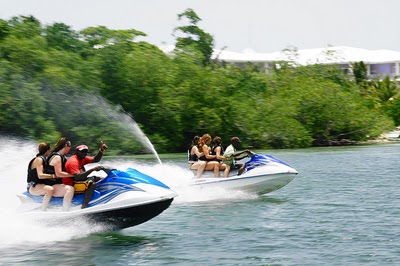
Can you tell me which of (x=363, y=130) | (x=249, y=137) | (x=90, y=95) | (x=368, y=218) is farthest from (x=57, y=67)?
(x=368, y=218)

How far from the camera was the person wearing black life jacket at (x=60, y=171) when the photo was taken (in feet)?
36.3

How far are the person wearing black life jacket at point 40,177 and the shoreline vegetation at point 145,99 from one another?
2512 centimetres

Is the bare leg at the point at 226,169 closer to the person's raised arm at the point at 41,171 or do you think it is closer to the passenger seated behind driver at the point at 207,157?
the passenger seated behind driver at the point at 207,157

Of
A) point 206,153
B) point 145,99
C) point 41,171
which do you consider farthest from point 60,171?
point 145,99

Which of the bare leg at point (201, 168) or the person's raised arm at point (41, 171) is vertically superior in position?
the person's raised arm at point (41, 171)

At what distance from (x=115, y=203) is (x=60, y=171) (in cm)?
88

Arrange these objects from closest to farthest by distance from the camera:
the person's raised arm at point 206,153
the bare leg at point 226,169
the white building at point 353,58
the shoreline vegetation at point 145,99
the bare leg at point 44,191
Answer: the bare leg at point 44,191
the person's raised arm at point 206,153
the bare leg at point 226,169
the shoreline vegetation at point 145,99
the white building at point 353,58

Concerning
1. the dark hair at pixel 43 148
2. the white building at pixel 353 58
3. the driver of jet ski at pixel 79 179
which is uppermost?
the white building at pixel 353 58

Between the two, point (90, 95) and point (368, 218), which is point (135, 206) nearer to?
point (368, 218)

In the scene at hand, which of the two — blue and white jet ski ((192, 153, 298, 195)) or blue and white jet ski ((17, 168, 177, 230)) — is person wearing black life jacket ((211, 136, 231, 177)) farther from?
→ blue and white jet ski ((17, 168, 177, 230))

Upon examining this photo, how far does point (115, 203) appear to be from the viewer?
1111 cm

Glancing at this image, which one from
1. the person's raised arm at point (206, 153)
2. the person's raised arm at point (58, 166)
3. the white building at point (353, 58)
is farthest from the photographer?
the white building at point (353, 58)

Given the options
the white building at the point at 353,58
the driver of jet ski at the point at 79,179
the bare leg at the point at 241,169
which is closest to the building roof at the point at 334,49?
the white building at the point at 353,58

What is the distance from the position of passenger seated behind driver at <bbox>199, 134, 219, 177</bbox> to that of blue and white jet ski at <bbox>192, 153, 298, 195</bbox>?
12 centimetres
